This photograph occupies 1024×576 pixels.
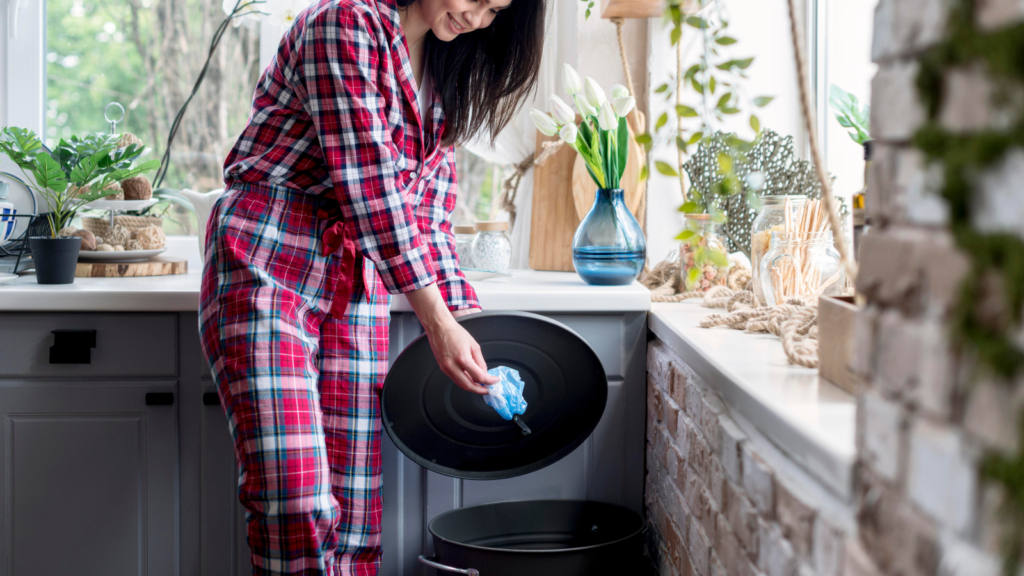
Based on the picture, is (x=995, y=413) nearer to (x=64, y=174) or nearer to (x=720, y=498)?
(x=720, y=498)

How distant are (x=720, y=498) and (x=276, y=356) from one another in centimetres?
69

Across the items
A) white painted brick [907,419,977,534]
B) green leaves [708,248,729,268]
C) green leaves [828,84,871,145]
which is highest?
green leaves [828,84,871,145]

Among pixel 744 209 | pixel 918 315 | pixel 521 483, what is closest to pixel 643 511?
pixel 521 483

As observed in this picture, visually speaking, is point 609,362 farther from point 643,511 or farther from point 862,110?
point 862,110

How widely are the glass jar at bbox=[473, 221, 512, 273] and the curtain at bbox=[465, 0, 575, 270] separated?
290 mm

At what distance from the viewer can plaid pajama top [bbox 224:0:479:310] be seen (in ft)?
3.43

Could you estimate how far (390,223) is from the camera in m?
1.08

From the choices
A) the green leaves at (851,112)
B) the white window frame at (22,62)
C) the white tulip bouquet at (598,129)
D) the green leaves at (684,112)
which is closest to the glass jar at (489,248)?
the white tulip bouquet at (598,129)

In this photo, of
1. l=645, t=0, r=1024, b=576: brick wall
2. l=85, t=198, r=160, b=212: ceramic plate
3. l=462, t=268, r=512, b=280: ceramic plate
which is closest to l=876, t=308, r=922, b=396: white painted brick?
l=645, t=0, r=1024, b=576: brick wall

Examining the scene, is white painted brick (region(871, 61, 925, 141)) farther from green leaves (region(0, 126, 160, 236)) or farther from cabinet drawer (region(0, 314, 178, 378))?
green leaves (region(0, 126, 160, 236))

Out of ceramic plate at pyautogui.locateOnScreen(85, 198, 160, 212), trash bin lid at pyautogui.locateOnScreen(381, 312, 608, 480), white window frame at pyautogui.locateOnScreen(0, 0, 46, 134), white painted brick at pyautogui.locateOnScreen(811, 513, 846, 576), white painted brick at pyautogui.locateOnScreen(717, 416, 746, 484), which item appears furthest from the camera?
white window frame at pyautogui.locateOnScreen(0, 0, 46, 134)

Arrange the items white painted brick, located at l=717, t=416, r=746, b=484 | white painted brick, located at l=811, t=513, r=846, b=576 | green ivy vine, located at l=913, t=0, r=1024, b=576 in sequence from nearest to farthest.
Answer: green ivy vine, located at l=913, t=0, r=1024, b=576 < white painted brick, located at l=811, t=513, r=846, b=576 < white painted brick, located at l=717, t=416, r=746, b=484

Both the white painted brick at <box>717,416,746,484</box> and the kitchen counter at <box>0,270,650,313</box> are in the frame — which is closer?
the white painted brick at <box>717,416,746,484</box>

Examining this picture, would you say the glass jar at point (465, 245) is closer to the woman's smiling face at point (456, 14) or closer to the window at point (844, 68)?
the woman's smiling face at point (456, 14)
